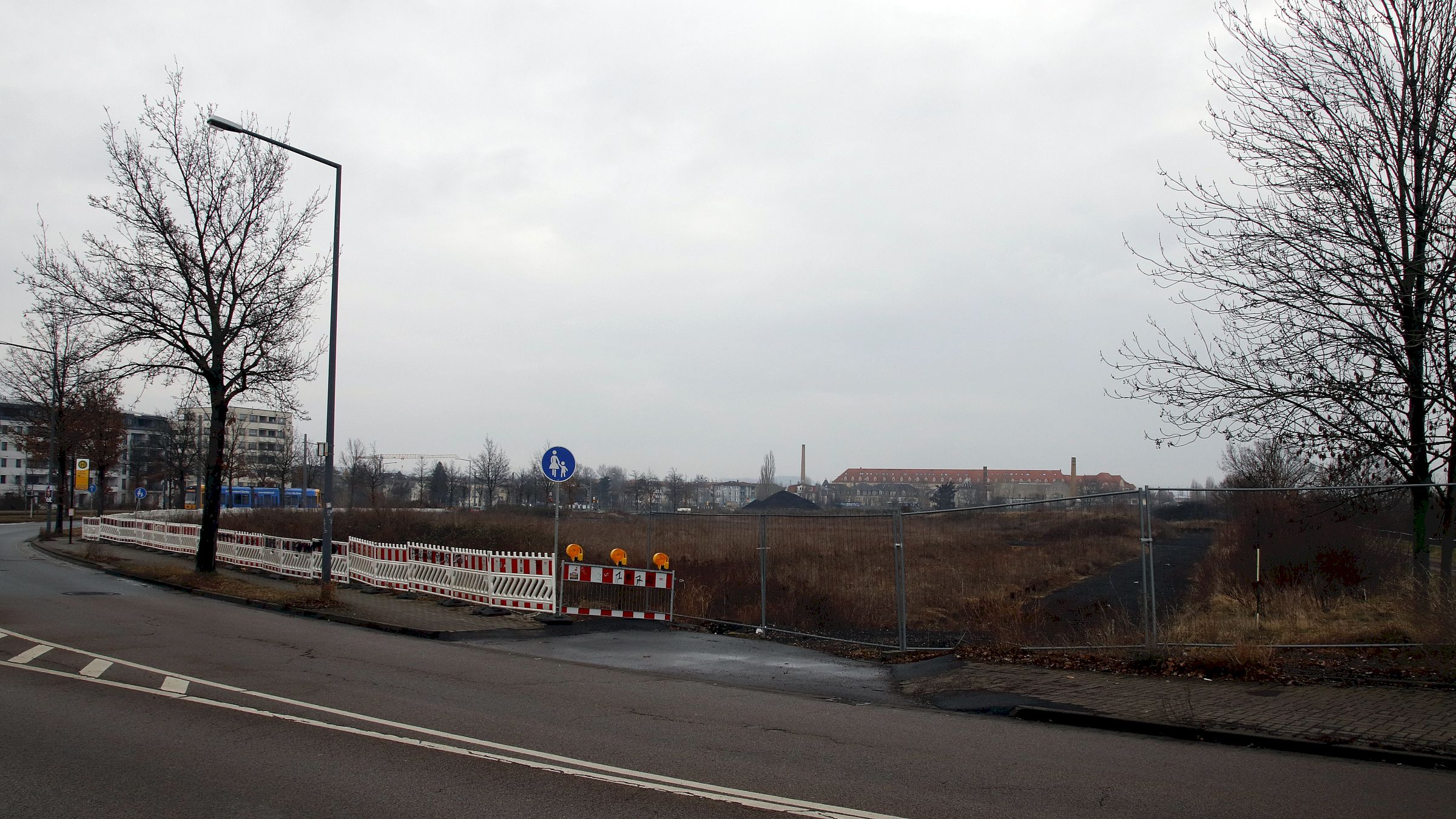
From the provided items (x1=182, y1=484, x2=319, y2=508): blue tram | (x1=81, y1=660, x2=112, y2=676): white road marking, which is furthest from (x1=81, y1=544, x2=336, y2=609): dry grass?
(x1=182, y1=484, x2=319, y2=508): blue tram

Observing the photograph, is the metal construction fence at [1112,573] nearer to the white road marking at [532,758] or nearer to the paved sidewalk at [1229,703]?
the paved sidewalk at [1229,703]

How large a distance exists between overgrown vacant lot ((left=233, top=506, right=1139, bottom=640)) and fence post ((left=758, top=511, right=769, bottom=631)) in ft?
0.14

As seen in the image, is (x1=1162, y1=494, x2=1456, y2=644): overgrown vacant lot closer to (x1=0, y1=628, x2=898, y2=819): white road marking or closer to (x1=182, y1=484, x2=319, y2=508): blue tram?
(x1=0, y1=628, x2=898, y2=819): white road marking

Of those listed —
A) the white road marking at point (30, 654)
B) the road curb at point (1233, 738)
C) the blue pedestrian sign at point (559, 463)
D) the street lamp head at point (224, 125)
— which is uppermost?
the street lamp head at point (224, 125)

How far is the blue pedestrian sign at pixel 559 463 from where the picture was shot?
15930 mm

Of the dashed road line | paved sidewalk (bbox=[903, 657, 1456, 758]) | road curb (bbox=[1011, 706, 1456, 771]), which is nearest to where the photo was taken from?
road curb (bbox=[1011, 706, 1456, 771])

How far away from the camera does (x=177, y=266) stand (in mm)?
21547

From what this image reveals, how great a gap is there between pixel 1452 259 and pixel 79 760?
14024mm

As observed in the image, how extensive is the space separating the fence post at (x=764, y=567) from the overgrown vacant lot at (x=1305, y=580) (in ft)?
20.3

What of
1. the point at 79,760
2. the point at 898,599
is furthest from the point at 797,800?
the point at 898,599

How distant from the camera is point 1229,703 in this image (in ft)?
27.1

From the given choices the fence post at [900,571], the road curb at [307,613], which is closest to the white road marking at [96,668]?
the road curb at [307,613]

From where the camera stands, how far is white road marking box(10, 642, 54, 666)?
1027cm

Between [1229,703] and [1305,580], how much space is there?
267cm
